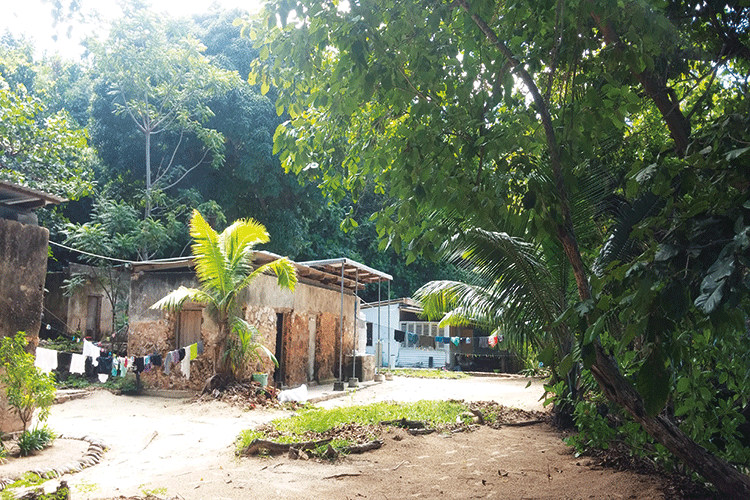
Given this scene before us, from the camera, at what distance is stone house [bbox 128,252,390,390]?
1274 centimetres

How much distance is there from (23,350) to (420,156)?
229 inches

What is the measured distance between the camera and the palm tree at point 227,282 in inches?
458

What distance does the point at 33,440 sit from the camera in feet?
23.1

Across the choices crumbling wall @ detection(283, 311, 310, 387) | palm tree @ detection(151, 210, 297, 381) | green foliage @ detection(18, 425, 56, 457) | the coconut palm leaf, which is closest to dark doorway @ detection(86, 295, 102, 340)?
crumbling wall @ detection(283, 311, 310, 387)

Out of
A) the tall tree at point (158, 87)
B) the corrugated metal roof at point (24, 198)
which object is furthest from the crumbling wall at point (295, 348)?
the corrugated metal roof at point (24, 198)

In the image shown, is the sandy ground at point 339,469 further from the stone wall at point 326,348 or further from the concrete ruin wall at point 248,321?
the stone wall at point 326,348

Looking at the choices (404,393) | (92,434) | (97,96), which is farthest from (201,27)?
(92,434)

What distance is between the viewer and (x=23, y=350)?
7199 mm

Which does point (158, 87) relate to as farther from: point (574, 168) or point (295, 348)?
point (574, 168)

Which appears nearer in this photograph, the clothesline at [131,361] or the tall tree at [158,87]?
the clothesline at [131,361]

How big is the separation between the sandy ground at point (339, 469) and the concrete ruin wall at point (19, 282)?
1.47 m

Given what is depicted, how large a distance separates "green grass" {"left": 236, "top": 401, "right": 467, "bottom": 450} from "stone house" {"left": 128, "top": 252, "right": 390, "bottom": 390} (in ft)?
9.37

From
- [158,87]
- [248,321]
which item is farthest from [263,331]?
[158,87]

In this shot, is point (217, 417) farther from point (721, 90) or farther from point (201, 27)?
point (201, 27)
